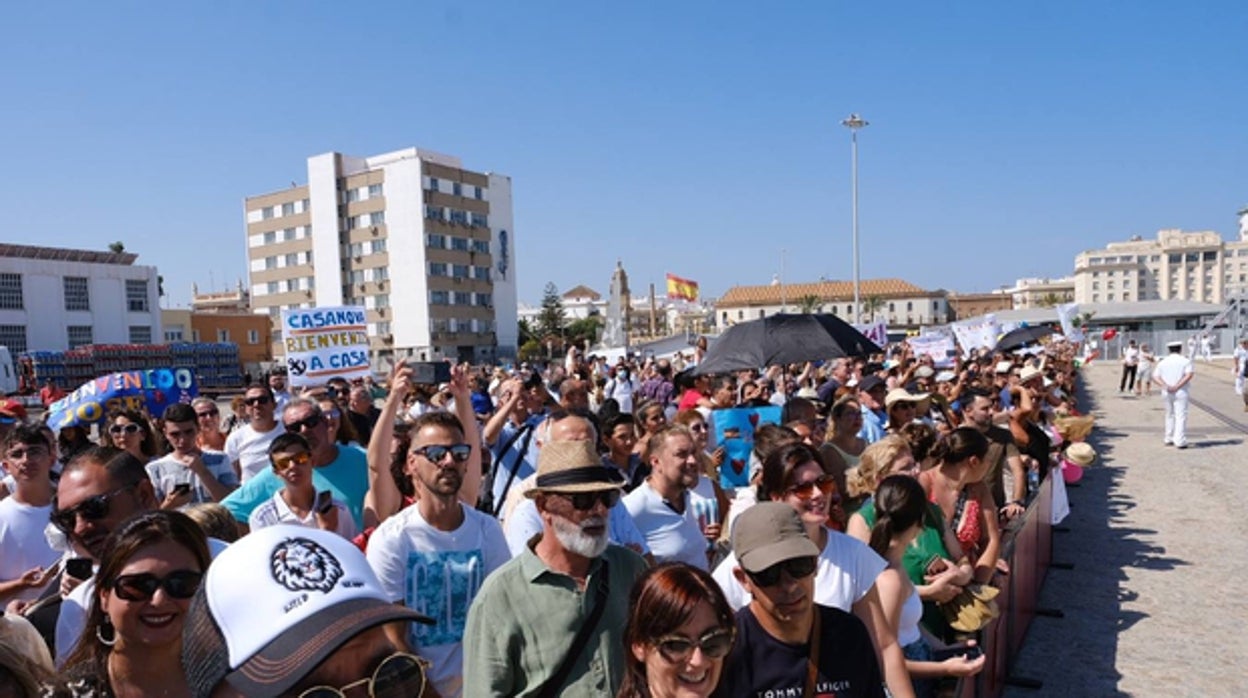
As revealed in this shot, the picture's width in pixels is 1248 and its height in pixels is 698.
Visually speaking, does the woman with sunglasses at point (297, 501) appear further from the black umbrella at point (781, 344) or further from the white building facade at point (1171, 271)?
the white building facade at point (1171, 271)

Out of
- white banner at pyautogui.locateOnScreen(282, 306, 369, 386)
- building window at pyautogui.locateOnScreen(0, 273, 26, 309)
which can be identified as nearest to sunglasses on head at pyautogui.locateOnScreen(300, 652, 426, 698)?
white banner at pyautogui.locateOnScreen(282, 306, 369, 386)

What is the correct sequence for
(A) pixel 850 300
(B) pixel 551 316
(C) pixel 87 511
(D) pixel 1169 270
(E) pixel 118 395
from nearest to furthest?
(C) pixel 87 511, (E) pixel 118 395, (B) pixel 551 316, (A) pixel 850 300, (D) pixel 1169 270

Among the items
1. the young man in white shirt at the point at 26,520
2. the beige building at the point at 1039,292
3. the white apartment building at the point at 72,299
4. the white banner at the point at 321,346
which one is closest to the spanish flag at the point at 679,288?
the white apartment building at the point at 72,299

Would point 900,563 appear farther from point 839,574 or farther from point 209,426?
point 209,426

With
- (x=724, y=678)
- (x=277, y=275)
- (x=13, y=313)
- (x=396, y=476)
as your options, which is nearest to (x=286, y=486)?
(x=396, y=476)

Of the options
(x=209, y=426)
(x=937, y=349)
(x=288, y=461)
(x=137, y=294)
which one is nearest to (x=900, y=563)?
(x=288, y=461)

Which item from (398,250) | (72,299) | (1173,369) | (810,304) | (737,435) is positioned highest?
(398,250)

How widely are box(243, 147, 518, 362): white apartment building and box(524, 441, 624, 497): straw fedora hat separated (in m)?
61.1

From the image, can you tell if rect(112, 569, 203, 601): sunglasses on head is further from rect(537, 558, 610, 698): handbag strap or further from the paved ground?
the paved ground

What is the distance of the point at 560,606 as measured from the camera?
2639mm

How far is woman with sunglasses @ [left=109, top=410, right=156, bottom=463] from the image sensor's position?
5.95 metres

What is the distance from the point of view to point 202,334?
217 ft

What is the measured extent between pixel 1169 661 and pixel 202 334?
71.4 metres

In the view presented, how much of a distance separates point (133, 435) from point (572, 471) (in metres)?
4.68
